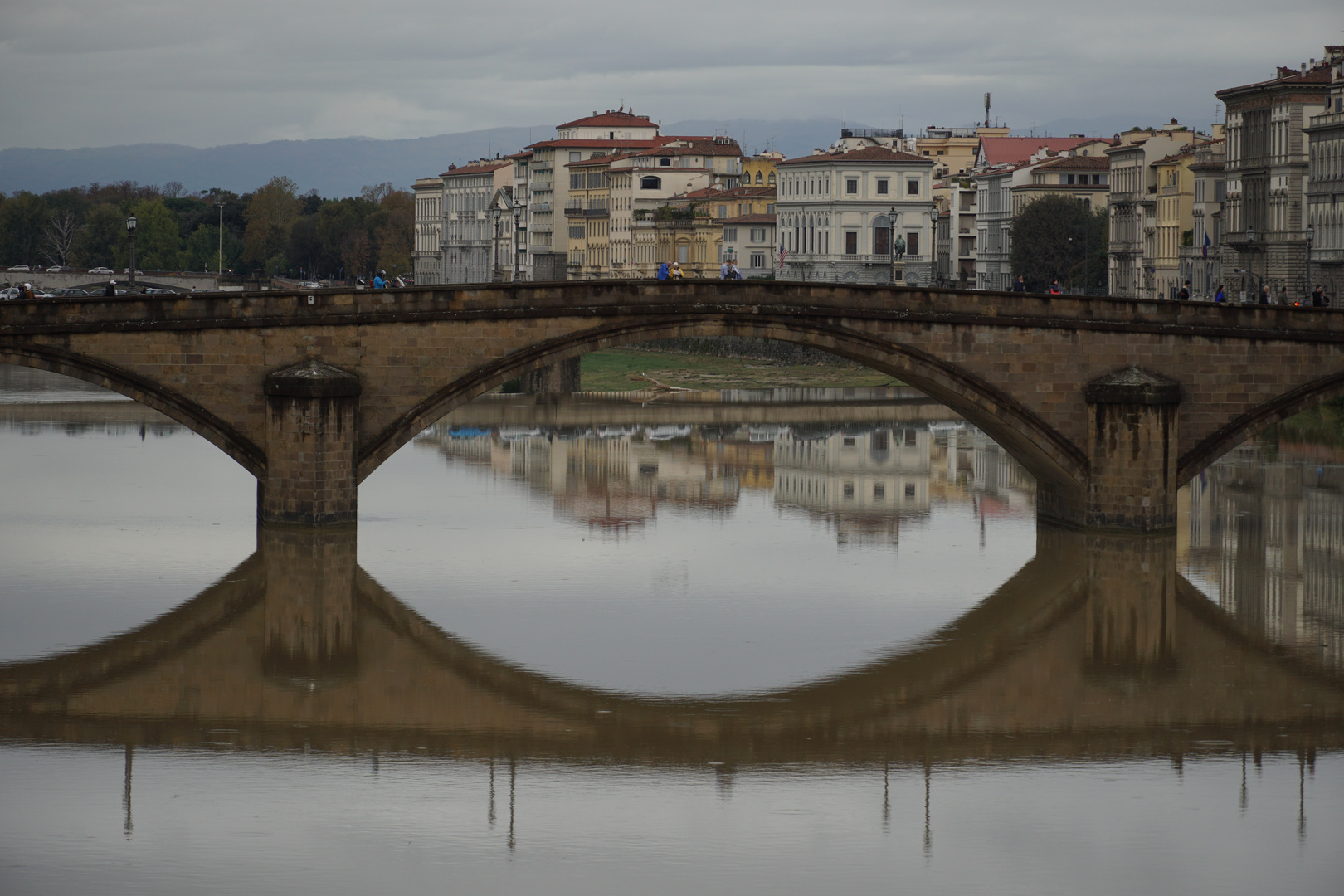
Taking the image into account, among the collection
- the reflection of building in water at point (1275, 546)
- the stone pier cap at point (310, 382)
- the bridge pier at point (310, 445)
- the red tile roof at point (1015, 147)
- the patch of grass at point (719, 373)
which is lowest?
the reflection of building in water at point (1275, 546)

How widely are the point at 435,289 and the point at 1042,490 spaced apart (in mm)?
11752

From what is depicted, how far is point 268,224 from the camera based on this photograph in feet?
498

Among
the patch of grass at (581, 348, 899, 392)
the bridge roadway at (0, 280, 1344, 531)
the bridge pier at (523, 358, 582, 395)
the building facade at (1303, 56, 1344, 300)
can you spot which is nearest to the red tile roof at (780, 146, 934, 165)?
the patch of grass at (581, 348, 899, 392)

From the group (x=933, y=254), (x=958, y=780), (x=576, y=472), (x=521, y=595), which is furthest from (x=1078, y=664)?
(x=933, y=254)

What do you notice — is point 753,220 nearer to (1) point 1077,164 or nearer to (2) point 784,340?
(1) point 1077,164

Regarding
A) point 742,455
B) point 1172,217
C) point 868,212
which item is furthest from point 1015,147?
point 742,455

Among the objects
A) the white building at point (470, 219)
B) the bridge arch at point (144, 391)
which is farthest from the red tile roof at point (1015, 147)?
the bridge arch at point (144, 391)

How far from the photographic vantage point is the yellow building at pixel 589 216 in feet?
378

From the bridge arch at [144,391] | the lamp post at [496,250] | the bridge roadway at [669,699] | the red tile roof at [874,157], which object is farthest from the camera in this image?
the red tile roof at [874,157]

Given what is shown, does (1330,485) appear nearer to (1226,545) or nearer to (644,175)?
(1226,545)

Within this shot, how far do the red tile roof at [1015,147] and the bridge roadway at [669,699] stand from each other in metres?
81.6

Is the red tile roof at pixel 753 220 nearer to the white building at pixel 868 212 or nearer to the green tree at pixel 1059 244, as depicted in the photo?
the white building at pixel 868 212

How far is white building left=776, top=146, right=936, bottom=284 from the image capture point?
94562 millimetres

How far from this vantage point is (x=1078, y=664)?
1032 inches
